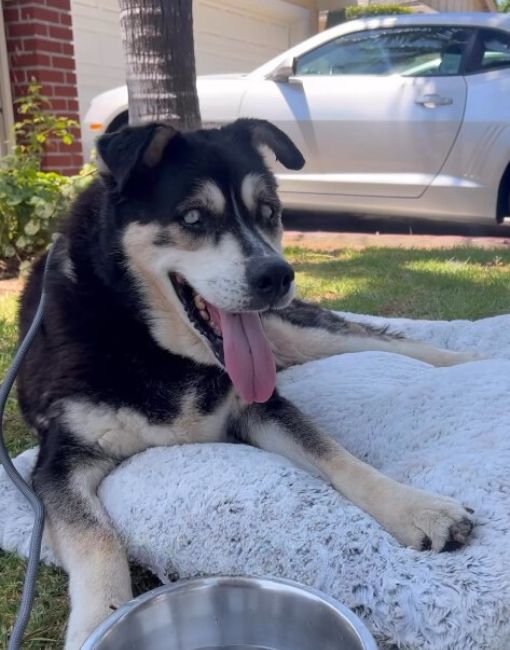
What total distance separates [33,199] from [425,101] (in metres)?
3.96

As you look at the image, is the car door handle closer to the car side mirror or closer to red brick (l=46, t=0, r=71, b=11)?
the car side mirror

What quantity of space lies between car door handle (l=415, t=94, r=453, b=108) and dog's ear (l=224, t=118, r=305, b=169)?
16.1 feet

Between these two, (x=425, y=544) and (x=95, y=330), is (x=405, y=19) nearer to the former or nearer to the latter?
(x=95, y=330)

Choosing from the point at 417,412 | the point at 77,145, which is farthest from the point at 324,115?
the point at 417,412

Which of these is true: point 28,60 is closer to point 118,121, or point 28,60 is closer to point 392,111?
point 118,121

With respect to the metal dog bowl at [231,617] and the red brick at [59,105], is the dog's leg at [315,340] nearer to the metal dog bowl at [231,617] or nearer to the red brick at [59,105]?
the metal dog bowl at [231,617]

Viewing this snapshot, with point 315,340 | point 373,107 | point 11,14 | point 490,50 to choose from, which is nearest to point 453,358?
point 315,340

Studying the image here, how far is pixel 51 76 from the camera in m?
7.76

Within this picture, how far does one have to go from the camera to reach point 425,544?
212 centimetres

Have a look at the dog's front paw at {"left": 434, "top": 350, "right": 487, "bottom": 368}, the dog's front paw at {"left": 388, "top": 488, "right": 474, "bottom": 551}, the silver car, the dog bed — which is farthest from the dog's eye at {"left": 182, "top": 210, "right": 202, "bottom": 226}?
the silver car

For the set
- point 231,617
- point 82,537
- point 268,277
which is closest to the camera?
point 231,617

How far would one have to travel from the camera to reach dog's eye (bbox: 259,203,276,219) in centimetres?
283

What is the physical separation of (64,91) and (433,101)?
12.6 feet

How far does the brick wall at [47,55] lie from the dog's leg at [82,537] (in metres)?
5.85
